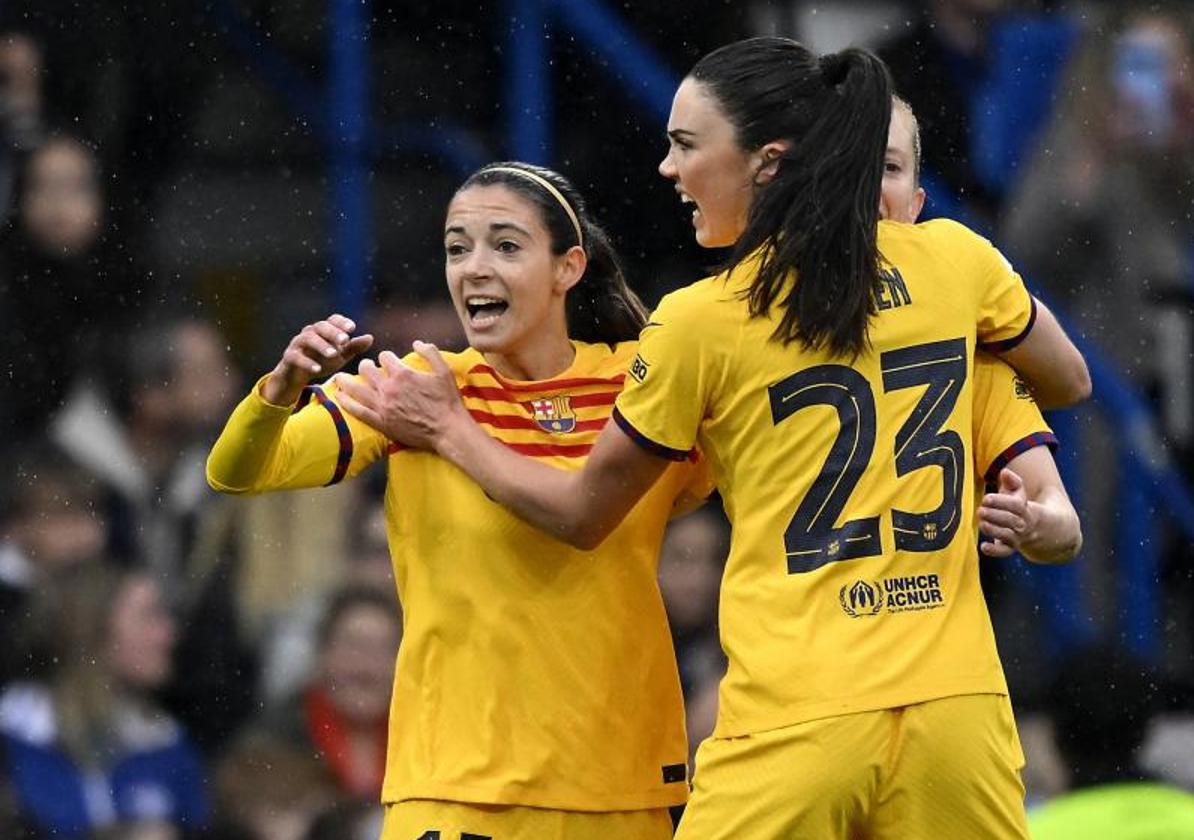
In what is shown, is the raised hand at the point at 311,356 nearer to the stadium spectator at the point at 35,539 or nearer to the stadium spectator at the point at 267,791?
the stadium spectator at the point at 267,791

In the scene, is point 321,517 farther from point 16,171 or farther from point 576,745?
point 576,745

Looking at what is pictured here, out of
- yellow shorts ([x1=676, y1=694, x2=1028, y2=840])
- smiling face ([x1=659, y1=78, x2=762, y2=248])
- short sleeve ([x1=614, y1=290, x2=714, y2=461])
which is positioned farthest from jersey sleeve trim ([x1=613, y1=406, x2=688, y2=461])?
yellow shorts ([x1=676, y1=694, x2=1028, y2=840])

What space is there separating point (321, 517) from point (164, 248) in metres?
0.91

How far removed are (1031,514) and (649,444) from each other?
1.72 ft

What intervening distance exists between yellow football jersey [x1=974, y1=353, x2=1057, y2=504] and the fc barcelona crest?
615mm

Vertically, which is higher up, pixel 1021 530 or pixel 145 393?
pixel 145 393

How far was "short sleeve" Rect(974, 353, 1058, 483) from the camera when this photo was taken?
344 centimetres

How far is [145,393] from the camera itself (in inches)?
256

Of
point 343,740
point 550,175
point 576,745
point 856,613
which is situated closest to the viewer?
point 856,613

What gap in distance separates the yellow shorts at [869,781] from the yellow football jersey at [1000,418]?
1.39 ft

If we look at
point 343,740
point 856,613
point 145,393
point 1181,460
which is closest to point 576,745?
point 856,613

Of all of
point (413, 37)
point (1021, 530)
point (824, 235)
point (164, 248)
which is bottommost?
point (1021, 530)

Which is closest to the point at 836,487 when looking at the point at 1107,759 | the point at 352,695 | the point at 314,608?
the point at 1107,759

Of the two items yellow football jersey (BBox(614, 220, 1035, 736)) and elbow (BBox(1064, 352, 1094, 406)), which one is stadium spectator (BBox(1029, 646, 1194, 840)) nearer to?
yellow football jersey (BBox(614, 220, 1035, 736))
